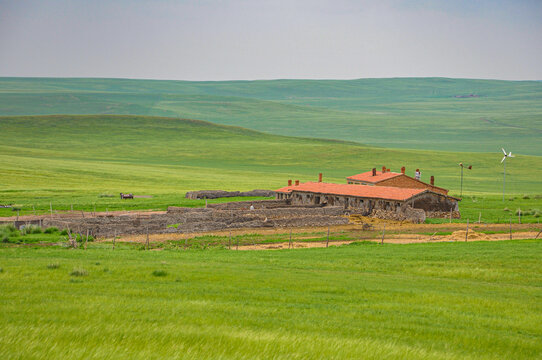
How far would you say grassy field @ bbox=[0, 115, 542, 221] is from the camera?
65500 mm

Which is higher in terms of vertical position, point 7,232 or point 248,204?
point 248,204

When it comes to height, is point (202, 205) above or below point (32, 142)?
below

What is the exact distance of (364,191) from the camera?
5744 centimetres

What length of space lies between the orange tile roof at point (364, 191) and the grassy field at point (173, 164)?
6363mm

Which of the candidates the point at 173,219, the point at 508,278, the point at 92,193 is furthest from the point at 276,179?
the point at 508,278

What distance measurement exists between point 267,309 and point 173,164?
10843cm

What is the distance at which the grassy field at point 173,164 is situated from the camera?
6550cm

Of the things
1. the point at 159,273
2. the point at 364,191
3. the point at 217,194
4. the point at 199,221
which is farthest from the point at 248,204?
the point at 159,273

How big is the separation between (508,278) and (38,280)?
1585 cm

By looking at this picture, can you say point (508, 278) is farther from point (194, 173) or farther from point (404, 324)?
point (194, 173)

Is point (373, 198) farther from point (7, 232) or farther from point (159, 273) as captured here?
point (159, 273)

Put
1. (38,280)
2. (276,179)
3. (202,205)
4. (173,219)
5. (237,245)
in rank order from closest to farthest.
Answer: (38,280) < (237,245) < (173,219) < (202,205) < (276,179)

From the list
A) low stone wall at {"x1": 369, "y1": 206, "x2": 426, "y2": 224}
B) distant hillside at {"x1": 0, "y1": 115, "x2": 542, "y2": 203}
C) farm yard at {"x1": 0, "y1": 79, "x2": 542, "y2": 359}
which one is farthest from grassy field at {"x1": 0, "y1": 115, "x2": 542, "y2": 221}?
low stone wall at {"x1": 369, "y1": 206, "x2": 426, "y2": 224}

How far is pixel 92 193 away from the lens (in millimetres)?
69062
